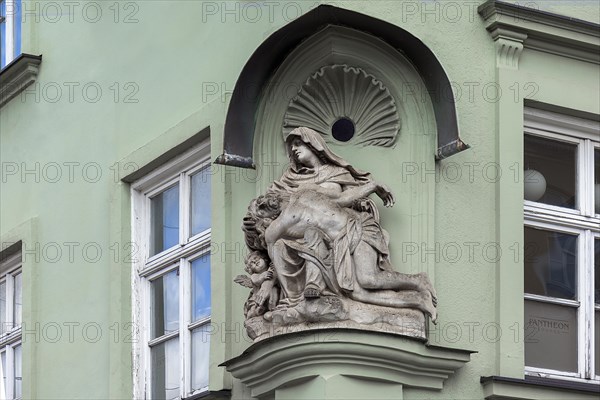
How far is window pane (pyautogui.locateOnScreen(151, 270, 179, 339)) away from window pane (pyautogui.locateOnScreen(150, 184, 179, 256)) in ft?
0.79

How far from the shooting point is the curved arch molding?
13602mm

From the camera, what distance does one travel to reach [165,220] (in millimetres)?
15547

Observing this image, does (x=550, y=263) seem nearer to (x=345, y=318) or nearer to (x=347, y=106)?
(x=347, y=106)

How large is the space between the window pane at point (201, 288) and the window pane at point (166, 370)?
0.33 metres

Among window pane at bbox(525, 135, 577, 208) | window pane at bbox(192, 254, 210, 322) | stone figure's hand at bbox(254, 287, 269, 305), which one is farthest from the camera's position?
window pane at bbox(192, 254, 210, 322)

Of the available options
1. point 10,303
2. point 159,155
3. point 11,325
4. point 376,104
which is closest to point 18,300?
point 10,303

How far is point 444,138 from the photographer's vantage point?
13.7 metres

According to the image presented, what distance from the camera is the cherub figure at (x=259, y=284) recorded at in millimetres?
13352

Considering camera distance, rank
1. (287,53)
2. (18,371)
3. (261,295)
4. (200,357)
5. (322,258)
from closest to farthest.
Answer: (322,258), (261,295), (287,53), (200,357), (18,371)

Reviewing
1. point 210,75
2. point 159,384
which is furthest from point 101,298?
point 210,75

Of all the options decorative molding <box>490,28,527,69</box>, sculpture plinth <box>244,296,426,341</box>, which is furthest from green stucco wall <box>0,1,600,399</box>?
sculpture plinth <box>244,296,426,341</box>

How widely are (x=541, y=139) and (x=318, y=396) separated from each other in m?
2.65

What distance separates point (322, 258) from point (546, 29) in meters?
2.41

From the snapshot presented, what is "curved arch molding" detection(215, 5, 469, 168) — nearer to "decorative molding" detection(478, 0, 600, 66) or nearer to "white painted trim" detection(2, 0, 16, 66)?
"decorative molding" detection(478, 0, 600, 66)
